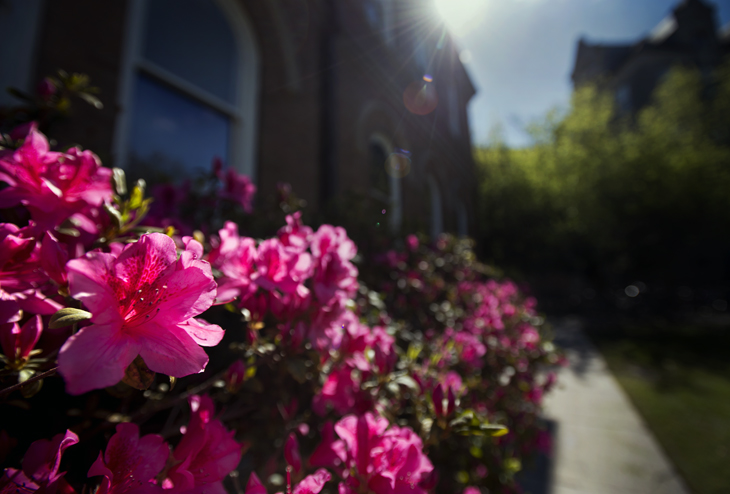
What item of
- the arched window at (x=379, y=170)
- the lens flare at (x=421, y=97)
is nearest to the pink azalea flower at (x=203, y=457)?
the arched window at (x=379, y=170)

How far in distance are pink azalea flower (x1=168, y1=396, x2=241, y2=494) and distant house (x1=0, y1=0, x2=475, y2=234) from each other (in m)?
1.52

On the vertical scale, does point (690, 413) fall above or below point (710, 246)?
below

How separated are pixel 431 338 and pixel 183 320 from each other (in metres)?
1.73

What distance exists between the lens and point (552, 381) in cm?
310

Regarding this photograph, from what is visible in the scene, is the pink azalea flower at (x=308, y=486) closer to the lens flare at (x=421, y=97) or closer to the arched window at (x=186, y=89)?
the arched window at (x=186, y=89)

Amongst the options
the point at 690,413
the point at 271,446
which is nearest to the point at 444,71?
the point at 690,413

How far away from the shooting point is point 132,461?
0.51 metres

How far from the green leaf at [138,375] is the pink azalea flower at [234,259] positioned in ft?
0.94

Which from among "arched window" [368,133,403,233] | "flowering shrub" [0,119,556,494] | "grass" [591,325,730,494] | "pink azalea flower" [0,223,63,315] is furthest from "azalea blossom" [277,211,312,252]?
"arched window" [368,133,403,233]

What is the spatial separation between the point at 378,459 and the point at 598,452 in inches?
147

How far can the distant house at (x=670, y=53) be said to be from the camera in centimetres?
2247

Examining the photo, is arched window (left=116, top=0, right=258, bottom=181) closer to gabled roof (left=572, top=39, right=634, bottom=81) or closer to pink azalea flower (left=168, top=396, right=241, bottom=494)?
pink azalea flower (left=168, top=396, right=241, bottom=494)

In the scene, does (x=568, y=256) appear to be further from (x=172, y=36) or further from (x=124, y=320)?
(x=124, y=320)

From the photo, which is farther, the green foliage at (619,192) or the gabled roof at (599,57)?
the gabled roof at (599,57)
